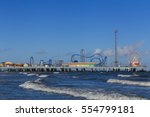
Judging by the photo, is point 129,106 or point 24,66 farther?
point 24,66

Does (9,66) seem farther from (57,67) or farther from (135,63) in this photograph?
(135,63)

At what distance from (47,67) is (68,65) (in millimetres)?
10617

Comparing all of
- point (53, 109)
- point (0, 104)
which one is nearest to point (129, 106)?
point (53, 109)

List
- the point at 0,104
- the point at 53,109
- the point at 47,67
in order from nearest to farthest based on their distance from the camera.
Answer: the point at 53,109
the point at 0,104
the point at 47,67

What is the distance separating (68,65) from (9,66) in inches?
1043

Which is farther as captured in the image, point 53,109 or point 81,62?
point 81,62

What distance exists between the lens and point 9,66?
191 metres

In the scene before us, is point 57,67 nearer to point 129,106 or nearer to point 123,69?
point 123,69

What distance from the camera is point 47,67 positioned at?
18675 centimetres

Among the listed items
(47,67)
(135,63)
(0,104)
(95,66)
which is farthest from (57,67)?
(0,104)

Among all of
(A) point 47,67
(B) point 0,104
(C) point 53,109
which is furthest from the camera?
(A) point 47,67

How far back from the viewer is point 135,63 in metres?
194

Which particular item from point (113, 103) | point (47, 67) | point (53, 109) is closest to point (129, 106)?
point (113, 103)

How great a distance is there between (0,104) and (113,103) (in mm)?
3613
